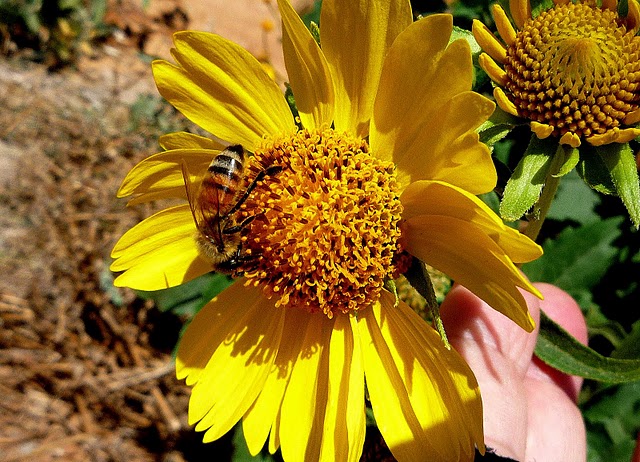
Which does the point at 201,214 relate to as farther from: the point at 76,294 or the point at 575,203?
the point at 76,294

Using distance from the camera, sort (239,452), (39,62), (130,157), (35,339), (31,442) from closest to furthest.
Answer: (239,452) < (31,442) < (35,339) < (130,157) < (39,62)

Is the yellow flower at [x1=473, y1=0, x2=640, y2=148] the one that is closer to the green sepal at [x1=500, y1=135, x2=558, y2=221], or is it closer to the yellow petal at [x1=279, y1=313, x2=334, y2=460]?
the green sepal at [x1=500, y1=135, x2=558, y2=221]

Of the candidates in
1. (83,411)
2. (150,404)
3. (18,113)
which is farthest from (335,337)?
(18,113)

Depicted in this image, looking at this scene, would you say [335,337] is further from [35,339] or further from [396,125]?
[35,339]

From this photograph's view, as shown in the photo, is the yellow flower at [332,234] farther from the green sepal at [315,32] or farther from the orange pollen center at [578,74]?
the orange pollen center at [578,74]

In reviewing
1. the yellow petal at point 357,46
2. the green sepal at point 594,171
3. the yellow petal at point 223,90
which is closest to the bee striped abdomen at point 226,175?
the yellow petal at point 223,90

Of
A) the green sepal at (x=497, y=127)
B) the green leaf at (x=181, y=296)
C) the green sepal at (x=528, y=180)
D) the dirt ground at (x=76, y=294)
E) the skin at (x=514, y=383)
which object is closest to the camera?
the green sepal at (x=528, y=180)
